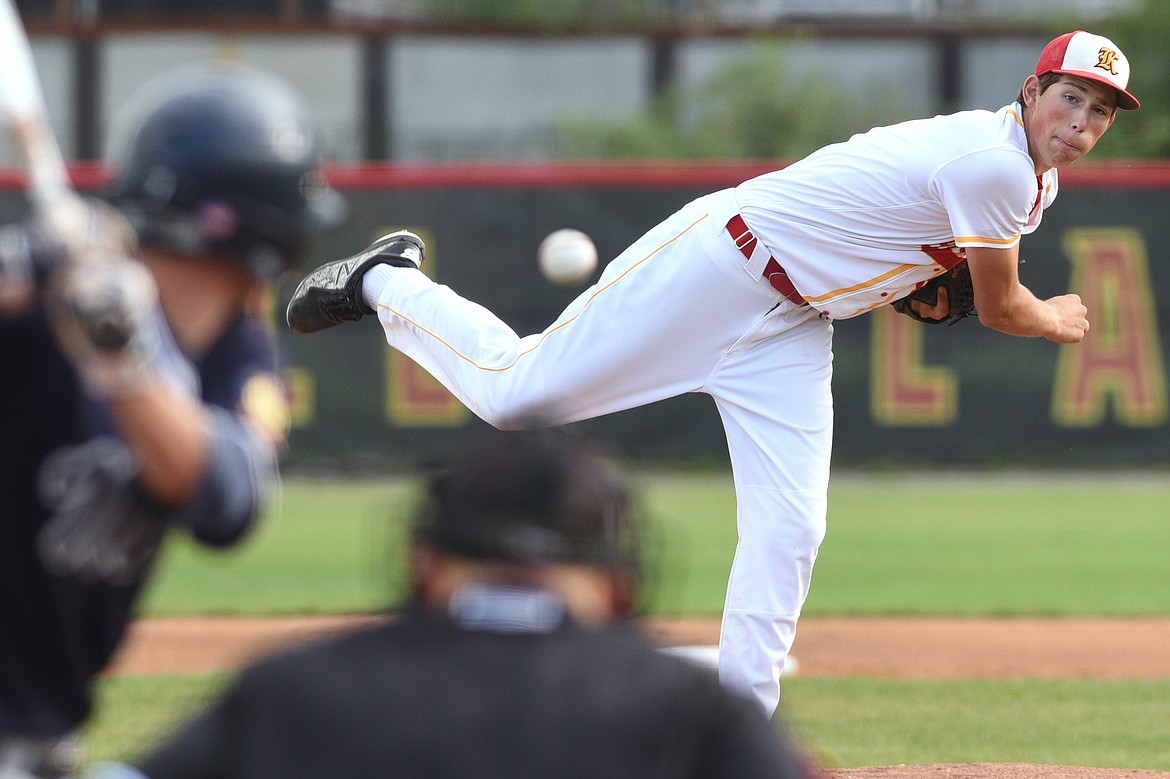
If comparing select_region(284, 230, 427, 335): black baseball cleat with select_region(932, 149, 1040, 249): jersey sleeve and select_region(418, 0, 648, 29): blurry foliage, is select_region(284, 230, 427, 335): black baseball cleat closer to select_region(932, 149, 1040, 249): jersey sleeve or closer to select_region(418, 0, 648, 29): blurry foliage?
select_region(932, 149, 1040, 249): jersey sleeve

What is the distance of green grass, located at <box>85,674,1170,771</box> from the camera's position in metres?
4.79

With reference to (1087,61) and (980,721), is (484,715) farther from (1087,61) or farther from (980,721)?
(980,721)

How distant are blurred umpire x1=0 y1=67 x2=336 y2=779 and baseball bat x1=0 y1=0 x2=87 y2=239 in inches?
1.6

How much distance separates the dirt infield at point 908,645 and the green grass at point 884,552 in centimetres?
28

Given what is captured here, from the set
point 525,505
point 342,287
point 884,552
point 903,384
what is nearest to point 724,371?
point 342,287

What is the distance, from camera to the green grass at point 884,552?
8125 millimetres

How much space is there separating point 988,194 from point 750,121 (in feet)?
55.6

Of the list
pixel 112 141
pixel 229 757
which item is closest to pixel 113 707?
pixel 229 757

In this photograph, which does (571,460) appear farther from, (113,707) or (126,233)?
(113,707)

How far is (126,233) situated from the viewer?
2.02m

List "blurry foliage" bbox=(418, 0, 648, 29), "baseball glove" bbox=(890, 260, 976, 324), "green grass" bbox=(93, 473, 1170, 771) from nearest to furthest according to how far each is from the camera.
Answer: "baseball glove" bbox=(890, 260, 976, 324), "green grass" bbox=(93, 473, 1170, 771), "blurry foliage" bbox=(418, 0, 648, 29)

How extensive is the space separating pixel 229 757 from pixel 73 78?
2130 centimetres

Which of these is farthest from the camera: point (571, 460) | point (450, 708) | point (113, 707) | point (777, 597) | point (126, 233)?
point (113, 707)

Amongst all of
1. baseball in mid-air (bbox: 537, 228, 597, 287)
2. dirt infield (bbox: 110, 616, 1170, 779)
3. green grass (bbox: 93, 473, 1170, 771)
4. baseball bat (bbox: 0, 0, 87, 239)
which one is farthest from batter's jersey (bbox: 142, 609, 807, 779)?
dirt infield (bbox: 110, 616, 1170, 779)
